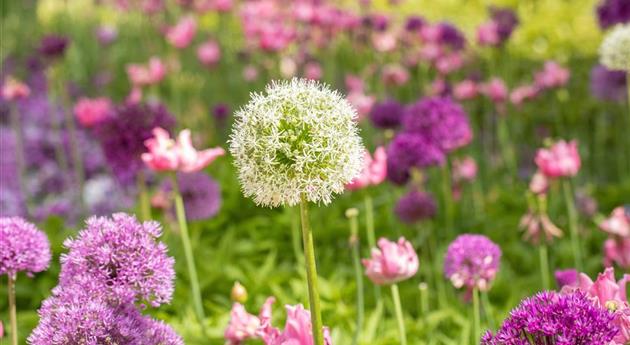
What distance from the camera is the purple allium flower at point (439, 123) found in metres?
4.25

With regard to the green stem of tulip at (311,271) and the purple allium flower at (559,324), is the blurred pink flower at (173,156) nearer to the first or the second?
the green stem of tulip at (311,271)

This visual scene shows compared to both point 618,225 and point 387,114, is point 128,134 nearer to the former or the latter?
point 387,114

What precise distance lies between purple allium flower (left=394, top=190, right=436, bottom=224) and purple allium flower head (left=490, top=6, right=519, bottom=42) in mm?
2155

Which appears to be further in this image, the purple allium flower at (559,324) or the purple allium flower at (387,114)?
the purple allium flower at (387,114)

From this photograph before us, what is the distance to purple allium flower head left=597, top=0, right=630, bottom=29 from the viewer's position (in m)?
5.16

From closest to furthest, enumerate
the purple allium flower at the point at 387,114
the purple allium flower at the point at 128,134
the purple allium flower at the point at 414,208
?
the purple allium flower at the point at 128,134 < the purple allium flower at the point at 414,208 < the purple allium flower at the point at 387,114

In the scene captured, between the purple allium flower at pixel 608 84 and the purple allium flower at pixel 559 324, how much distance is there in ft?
14.6

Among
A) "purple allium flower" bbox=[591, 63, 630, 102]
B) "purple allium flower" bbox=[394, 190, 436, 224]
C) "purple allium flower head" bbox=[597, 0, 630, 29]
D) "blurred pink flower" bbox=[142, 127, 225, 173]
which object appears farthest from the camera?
"purple allium flower" bbox=[591, 63, 630, 102]

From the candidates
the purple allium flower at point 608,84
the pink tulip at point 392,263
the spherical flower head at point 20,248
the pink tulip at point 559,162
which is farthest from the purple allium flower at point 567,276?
the purple allium flower at point 608,84

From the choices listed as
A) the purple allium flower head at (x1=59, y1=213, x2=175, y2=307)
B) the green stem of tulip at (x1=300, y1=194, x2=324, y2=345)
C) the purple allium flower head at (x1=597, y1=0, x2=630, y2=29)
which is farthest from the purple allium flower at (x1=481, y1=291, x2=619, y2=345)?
the purple allium flower head at (x1=597, y1=0, x2=630, y2=29)

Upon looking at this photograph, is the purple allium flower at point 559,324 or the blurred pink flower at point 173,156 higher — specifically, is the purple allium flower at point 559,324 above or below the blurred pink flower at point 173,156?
below

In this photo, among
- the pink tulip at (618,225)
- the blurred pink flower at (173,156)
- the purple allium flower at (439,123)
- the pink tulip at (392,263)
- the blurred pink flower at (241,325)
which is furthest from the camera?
the purple allium flower at (439,123)

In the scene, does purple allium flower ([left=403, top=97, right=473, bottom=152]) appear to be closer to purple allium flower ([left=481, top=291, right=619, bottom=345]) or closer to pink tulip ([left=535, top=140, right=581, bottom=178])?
pink tulip ([left=535, top=140, right=581, bottom=178])

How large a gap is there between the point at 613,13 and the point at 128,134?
3081 mm
